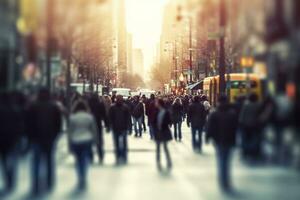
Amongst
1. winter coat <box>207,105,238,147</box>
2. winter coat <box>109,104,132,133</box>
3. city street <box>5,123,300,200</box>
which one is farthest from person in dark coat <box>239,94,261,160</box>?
winter coat <box>109,104,132,133</box>

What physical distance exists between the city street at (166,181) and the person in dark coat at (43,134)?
0.20 m

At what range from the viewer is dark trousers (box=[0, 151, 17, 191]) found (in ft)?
41.9

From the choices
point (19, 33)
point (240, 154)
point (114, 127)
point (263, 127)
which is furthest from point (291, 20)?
point (114, 127)

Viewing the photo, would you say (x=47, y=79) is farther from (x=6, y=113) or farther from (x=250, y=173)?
(x=250, y=173)

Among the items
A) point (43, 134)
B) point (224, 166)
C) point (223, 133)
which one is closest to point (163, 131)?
point (223, 133)

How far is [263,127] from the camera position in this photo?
39.4ft

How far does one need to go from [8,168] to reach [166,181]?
4268mm

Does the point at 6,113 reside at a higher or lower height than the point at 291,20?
lower

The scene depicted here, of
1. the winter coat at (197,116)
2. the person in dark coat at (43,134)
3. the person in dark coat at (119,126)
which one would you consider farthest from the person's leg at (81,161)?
the winter coat at (197,116)

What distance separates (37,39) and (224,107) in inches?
156

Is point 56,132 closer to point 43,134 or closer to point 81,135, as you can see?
point 43,134

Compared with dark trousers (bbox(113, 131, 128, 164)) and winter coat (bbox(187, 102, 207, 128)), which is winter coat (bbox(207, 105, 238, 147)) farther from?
winter coat (bbox(187, 102, 207, 128))

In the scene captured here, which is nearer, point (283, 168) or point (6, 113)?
point (283, 168)

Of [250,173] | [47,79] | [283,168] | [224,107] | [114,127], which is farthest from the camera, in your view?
[114,127]
